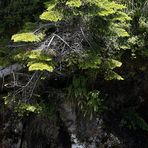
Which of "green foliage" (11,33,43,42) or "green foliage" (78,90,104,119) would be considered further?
"green foliage" (78,90,104,119)

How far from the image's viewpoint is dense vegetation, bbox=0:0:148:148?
746 centimetres

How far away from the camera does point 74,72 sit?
27.9ft

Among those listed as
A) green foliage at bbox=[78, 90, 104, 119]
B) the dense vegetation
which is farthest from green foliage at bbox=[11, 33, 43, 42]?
green foliage at bbox=[78, 90, 104, 119]

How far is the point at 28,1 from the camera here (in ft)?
30.4

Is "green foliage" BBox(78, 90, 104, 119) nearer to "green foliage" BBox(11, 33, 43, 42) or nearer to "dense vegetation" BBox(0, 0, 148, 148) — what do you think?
"dense vegetation" BBox(0, 0, 148, 148)

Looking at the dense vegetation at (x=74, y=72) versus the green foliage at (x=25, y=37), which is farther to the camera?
the dense vegetation at (x=74, y=72)

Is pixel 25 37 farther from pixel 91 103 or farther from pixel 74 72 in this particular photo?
pixel 91 103

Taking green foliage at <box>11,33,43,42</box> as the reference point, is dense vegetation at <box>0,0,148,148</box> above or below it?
below

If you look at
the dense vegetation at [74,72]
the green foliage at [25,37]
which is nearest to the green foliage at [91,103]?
the dense vegetation at [74,72]

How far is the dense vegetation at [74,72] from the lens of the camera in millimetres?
7461

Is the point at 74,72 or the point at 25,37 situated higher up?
the point at 25,37

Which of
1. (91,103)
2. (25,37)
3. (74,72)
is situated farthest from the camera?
(74,72)

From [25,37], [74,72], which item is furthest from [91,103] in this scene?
[25,37]

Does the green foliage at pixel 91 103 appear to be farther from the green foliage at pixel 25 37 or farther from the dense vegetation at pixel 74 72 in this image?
the green foliage at pixel 25 37
